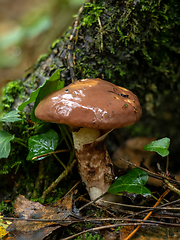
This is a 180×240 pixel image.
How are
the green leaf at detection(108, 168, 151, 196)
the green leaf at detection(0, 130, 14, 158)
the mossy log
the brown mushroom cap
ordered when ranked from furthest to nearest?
the mossy log < the green leaf at detection(0, 130, 14, 158) < the green leaf at detection(108, 168, 151, 196) < the brown mushroom cap

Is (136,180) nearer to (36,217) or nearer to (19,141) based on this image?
(36,217)

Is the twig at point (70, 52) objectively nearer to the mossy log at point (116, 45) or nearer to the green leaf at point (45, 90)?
the mossy log at point (116, 45)

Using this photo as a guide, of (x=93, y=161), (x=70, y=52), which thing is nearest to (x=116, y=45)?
(x=70, y=52)

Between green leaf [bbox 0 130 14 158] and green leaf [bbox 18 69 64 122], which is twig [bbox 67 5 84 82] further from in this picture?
green leaf [bbox 0 130 14 158]

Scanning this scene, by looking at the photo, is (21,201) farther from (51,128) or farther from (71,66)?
(71,66)

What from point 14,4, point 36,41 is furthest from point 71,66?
point 14,4

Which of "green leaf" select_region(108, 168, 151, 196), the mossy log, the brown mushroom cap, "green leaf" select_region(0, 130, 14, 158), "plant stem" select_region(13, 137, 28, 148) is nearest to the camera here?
the brown mushroom cap

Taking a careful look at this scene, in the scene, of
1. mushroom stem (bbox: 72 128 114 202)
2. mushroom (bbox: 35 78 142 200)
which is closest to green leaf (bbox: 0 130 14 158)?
mushroom (bbox: 35 78 142 200)
